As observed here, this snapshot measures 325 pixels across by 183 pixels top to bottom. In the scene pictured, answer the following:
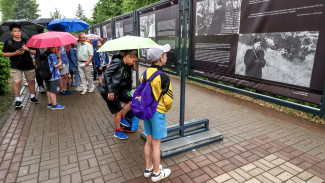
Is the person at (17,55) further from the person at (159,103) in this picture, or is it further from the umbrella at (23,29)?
the person at (159,103)

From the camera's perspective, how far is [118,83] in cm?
350

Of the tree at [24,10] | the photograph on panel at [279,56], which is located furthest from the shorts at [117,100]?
the tree at [24,10]

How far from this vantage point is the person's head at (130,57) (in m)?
3.40

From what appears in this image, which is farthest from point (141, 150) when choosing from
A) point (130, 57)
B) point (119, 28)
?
point (119, 28)

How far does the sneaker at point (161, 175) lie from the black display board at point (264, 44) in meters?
1.74

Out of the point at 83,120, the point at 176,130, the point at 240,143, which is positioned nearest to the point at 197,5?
the point at 176,130

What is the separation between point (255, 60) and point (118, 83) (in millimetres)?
2120

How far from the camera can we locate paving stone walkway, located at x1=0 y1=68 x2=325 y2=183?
2.88m

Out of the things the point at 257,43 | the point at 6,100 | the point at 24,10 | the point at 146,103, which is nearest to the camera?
the point at 146,103

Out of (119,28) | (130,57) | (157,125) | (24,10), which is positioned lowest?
(157,125)

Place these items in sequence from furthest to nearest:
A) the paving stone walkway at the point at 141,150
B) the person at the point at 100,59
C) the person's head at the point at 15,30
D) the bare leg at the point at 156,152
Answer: the person at the point at 100,59 < the person's head at the point at 15,30 < the paving stone walkway at the point at 141,150 < the bare leg at the point at 156,152

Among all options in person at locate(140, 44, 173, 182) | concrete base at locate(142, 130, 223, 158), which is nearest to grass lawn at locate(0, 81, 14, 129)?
concrete base at locate(142, 130, 223, 158)

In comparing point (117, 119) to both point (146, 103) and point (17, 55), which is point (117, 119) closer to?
point (146, 103)

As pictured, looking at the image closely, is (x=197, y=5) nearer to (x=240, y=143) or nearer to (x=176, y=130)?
(x=176, y=130)
